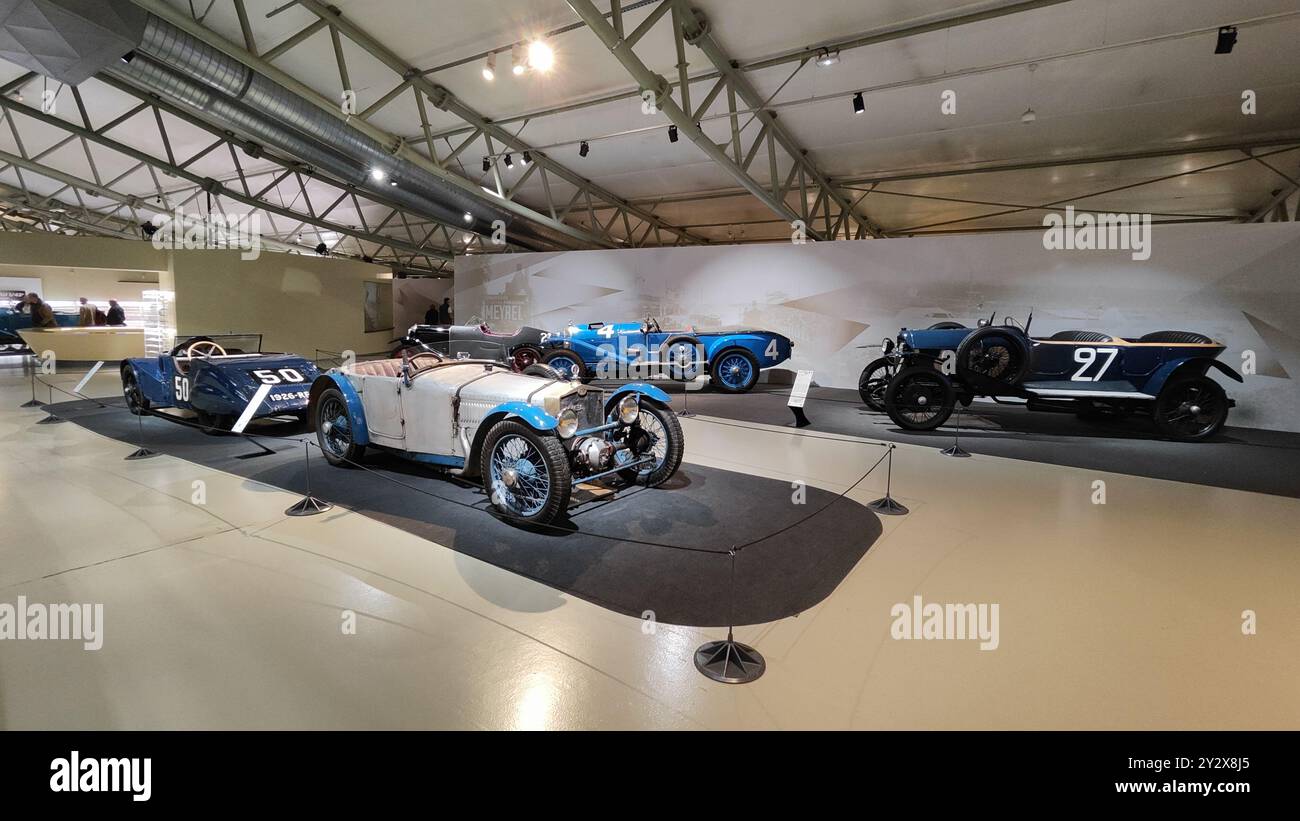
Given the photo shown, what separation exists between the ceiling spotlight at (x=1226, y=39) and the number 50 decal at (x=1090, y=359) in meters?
3.22

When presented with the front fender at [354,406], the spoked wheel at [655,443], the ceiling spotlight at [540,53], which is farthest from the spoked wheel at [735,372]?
the front fender at [354,406]

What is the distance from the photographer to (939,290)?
413 inches

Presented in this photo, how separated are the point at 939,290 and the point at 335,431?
10410 mm

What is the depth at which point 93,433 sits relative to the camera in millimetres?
6770

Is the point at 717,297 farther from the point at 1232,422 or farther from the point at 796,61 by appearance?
the point at 1232,422

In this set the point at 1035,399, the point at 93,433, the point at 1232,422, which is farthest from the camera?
the point at 1232,422

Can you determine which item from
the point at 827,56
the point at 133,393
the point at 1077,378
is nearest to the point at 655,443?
the point at 827,56

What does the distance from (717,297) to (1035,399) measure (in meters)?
6.96

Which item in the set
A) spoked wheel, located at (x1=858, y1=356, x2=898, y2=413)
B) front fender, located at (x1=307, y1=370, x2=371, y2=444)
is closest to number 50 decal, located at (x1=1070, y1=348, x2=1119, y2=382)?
spoked wheel, located at (x1=858, y1=356, x2=898, y2=413)

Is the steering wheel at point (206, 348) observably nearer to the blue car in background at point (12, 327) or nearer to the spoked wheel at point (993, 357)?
the spoked wheel at point (993, 357)

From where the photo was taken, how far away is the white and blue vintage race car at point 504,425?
3.96 metres

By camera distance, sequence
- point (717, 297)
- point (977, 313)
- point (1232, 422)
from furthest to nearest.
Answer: point (717, 297)
point (977, 313)
point (1232, 422)
